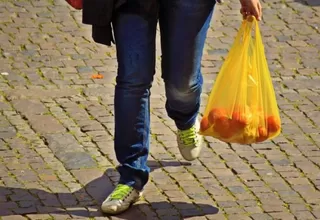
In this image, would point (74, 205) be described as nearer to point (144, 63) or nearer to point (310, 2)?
point (144, 63)

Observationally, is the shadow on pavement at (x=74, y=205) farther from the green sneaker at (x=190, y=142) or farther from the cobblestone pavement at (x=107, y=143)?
the green sneaker at (x=190, y=142)

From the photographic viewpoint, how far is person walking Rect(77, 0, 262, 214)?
5.00 metres

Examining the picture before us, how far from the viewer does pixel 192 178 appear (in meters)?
5.62

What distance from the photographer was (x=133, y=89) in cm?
506

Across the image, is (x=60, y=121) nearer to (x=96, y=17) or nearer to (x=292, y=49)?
(x=96, y=17)

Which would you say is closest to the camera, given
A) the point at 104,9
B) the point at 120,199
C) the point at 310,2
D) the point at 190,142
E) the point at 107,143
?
the point at 104,9

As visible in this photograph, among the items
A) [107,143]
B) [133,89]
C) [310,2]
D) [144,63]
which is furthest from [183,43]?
[310,2]

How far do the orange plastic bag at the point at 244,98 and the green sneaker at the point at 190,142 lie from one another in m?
0.48

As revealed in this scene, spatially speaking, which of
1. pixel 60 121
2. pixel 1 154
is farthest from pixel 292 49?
pixel 1 154

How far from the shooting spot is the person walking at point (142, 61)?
5.00 meters

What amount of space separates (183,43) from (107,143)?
45.6 inches

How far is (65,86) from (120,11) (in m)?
1.94

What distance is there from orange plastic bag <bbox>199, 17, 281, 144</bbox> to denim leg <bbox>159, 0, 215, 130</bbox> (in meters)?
0.16

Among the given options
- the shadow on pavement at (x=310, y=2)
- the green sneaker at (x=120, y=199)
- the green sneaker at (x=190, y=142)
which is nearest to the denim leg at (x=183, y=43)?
the green sneaker at (x=190, y=142)
